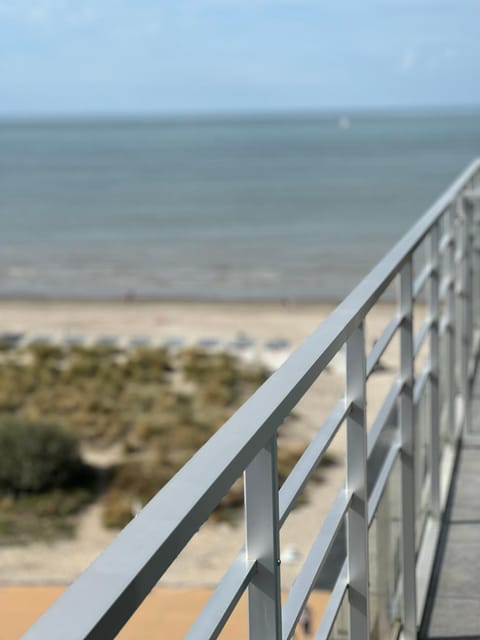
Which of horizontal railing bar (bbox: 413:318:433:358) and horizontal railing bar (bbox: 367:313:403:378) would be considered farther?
horizontal railing bar (bbox: 413:318:433:358)

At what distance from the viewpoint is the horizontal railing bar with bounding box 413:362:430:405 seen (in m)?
2.25

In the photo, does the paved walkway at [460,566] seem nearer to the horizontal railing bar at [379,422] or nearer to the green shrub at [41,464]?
the horizontal railing bar at [379,422]

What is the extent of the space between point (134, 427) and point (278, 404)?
604 inches

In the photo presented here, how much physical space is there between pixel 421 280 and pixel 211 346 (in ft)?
59.6

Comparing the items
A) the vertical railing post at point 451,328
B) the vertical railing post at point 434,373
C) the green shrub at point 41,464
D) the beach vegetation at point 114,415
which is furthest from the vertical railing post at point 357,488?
the green shrub at point 41,464

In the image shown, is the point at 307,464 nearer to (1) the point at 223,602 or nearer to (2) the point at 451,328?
(1) the point at 223,602

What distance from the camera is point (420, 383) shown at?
244 cm

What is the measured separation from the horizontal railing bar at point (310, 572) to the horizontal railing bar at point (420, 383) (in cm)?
87

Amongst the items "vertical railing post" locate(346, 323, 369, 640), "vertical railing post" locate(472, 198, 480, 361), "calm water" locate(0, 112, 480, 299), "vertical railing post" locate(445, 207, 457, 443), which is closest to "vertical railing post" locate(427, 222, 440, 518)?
"vertical railing post" locate(445, 207, 457, 443)

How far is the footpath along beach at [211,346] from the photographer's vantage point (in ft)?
33.2

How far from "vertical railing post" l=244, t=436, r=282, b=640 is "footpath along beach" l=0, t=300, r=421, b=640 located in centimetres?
282

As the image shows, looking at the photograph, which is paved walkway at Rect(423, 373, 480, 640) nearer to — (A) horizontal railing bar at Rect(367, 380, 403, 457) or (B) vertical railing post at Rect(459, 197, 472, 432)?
(B) vertical railing post at Rect(459, 197, 472, 432)

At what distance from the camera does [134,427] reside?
16109 millimetres

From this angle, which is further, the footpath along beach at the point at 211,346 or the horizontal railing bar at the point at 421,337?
the footpath along beach at the point at 211,346
